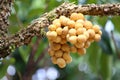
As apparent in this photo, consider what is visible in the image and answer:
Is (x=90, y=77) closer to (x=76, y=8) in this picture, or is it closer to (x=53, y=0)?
(x=53, y=0)

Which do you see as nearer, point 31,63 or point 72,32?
point 72,32

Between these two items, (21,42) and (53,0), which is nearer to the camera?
(21,42)

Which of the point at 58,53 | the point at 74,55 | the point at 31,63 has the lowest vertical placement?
the point at 74,55

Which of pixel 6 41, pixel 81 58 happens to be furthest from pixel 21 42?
Answer: pixel 81 58

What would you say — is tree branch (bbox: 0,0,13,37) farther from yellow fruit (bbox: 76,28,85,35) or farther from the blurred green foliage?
the blurred green foliage

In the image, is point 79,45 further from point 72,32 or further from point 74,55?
point 74,55

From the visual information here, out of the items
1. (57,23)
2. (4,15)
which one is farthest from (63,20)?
(4,15)
